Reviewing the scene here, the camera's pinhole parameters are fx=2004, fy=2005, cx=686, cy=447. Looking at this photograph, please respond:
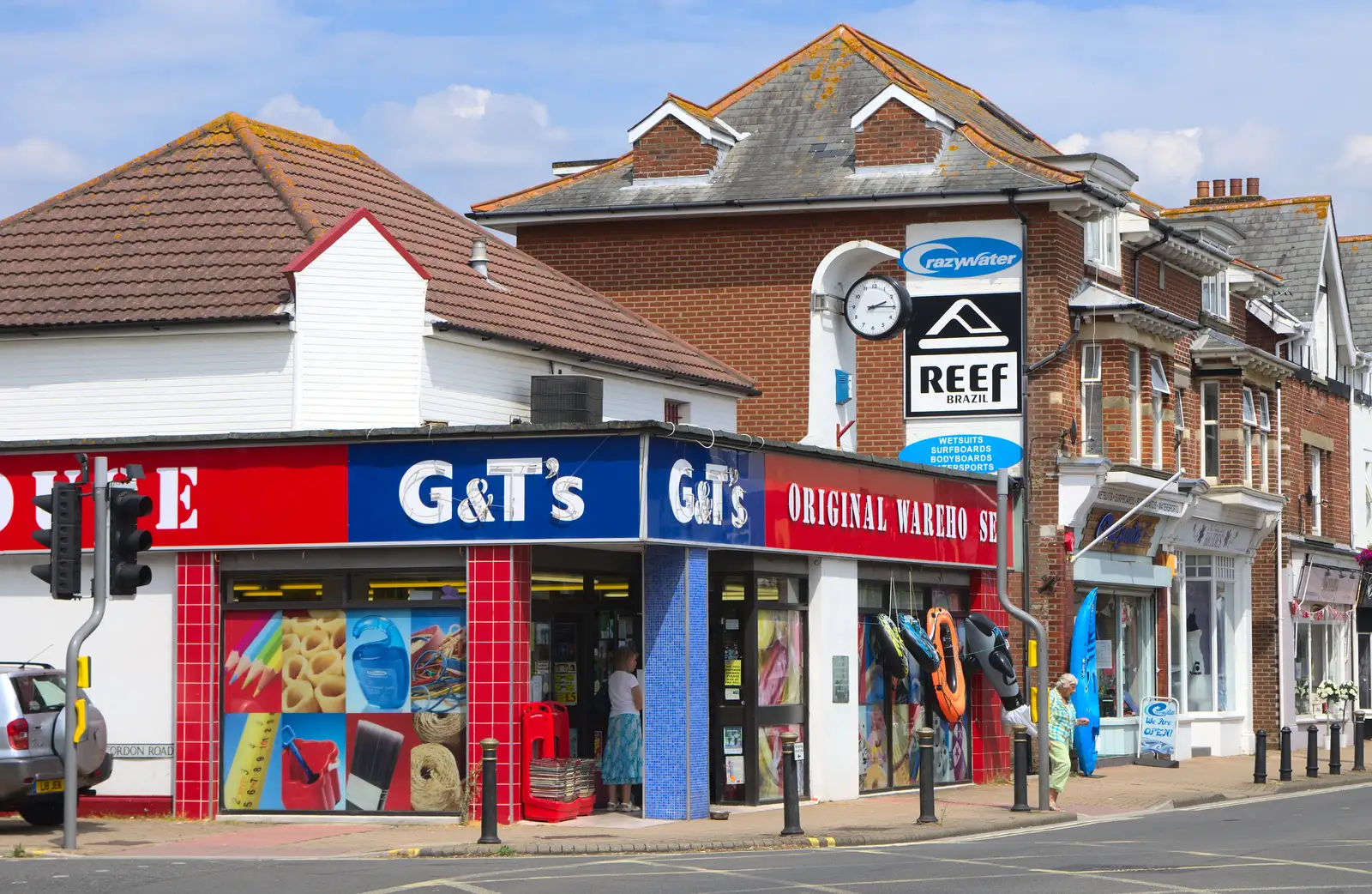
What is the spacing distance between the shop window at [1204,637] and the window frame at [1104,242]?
20.9ft

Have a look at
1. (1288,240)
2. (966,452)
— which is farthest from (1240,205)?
(966,452)

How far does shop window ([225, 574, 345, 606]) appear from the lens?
20734 mm

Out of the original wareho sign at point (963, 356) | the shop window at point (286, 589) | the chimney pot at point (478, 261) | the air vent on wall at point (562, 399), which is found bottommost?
the shop window at point (286, 589)

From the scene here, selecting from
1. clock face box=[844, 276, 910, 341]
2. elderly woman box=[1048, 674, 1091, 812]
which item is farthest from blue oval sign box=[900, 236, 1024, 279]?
elderly woman box=[1048, 674, 1091, 812]

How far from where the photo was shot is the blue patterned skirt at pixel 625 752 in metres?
21.2

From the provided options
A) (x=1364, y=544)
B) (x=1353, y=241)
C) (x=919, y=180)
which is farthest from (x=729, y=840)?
(x=1353, y=241)

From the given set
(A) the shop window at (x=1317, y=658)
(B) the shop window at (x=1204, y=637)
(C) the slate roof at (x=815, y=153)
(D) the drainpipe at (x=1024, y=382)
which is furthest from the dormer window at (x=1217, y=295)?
(D) the drainpipe at (x=1024, y=382)

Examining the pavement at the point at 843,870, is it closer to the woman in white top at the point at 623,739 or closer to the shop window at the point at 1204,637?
the woman in white top at the point at 623,739

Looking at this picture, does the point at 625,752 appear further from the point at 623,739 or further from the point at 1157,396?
the point at 1157,396

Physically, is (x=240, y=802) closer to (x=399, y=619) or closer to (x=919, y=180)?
(x=399, y=619)

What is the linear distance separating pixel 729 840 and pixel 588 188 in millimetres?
15968

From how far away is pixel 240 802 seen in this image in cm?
2078

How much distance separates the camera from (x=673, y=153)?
3159cm

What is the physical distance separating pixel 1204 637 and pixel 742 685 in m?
15.9
